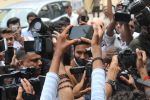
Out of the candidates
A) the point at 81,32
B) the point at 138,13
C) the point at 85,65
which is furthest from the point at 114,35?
the point at 81,32

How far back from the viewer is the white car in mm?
12539

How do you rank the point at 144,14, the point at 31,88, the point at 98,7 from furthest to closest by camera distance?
the point at 98,7
the point at 144,14
the point at 31,88

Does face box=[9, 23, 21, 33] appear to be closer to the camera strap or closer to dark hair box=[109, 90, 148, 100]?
the camera strap

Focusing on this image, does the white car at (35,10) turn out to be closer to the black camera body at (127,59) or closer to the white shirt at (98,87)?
the black camera body at (127,59)

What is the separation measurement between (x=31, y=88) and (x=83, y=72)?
1.51ft

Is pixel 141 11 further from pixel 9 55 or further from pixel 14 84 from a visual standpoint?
pixel 9 55

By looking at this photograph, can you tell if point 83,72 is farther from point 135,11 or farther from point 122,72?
point 135,11

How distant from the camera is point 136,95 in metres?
3.38

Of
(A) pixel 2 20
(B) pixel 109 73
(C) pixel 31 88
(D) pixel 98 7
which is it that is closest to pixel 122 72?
(B) pixel 109 73

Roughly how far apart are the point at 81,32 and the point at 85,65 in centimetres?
31

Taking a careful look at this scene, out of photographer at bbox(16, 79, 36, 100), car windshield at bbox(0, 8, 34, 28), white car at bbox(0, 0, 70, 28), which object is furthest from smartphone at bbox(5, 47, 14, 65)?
car windshield at bbox(0, 8, 34, 28)

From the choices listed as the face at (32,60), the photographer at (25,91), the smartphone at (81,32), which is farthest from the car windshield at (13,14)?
the photographer at (25,91)

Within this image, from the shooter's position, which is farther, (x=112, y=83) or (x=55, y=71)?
(x=112, y=83)

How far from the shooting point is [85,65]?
450 cm
